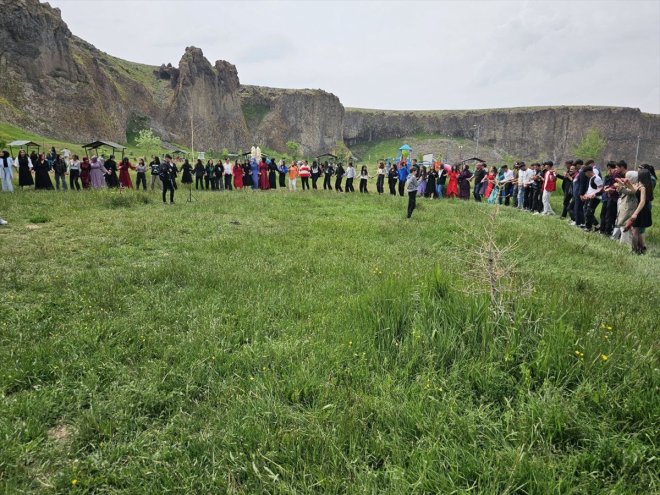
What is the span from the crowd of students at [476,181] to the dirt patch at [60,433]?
7091mm

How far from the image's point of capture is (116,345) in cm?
412

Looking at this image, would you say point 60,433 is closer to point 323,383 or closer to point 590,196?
point 323,383

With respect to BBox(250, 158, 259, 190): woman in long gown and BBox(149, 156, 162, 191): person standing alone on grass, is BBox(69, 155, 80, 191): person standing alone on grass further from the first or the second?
BBox(250, 158, 259, 190): woman in long gown

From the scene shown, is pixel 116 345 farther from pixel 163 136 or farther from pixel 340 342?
pixel 163 136

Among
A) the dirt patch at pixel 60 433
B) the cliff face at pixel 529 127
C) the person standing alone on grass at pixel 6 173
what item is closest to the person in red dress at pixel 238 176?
the person standing alone on grass at pixel 6 173

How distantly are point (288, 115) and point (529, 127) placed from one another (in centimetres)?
7280

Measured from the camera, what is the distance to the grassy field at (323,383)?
2510mm

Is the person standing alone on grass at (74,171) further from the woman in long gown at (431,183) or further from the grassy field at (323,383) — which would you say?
the woman in long gown at (431,183)

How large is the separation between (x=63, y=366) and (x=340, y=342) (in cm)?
259

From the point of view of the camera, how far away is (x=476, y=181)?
21047 millimetres

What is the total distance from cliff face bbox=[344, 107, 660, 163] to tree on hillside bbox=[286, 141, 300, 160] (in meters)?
27.6

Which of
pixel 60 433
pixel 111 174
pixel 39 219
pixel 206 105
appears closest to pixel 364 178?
pixel 111 174

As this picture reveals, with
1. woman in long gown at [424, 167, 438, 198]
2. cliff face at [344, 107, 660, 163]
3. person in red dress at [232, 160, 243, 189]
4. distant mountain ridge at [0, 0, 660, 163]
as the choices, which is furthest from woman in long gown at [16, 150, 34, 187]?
cliff face at [344, 107, 660, 163]

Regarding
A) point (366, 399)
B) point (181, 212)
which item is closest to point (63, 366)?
point (366, 399)
